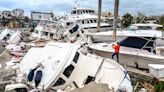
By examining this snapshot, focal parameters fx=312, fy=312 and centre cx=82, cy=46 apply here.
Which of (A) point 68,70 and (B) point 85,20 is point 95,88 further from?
(B) point 85,20

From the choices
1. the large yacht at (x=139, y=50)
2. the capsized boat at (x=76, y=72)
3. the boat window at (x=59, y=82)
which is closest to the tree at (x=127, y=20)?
the large yacht at (x=139, y=50)

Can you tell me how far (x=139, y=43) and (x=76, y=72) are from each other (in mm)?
5279

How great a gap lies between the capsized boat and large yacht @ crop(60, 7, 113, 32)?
17585 millimetres

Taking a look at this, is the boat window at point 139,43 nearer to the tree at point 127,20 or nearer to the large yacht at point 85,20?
the large yacht at point 85,20

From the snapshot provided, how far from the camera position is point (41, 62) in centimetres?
1109

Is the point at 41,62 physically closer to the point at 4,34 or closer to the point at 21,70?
the point at 21,70

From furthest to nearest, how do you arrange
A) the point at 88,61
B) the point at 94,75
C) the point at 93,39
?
the point at 93,39 < the point at 88,61 < the point at 94,75

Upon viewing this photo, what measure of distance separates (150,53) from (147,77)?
80.2 inches

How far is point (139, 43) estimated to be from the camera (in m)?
14.6

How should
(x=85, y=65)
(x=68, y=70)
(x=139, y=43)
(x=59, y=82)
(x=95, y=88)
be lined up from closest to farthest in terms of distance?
1. (x=95, y=88)
2. (x=59, y=82)
3. (x=68, y=70)
4. (x=85, y=65)
5. (x=139, y=43)

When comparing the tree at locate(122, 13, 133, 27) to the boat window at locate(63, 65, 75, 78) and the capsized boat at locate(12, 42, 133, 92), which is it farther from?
the boat window at locate(63, 65, 75, 78)

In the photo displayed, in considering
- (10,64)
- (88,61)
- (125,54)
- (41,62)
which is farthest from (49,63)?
(125,54)

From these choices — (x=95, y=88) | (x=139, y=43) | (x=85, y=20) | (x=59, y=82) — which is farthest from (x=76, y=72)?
(x=85, y=20)

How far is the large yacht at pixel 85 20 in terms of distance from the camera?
2916 cm
